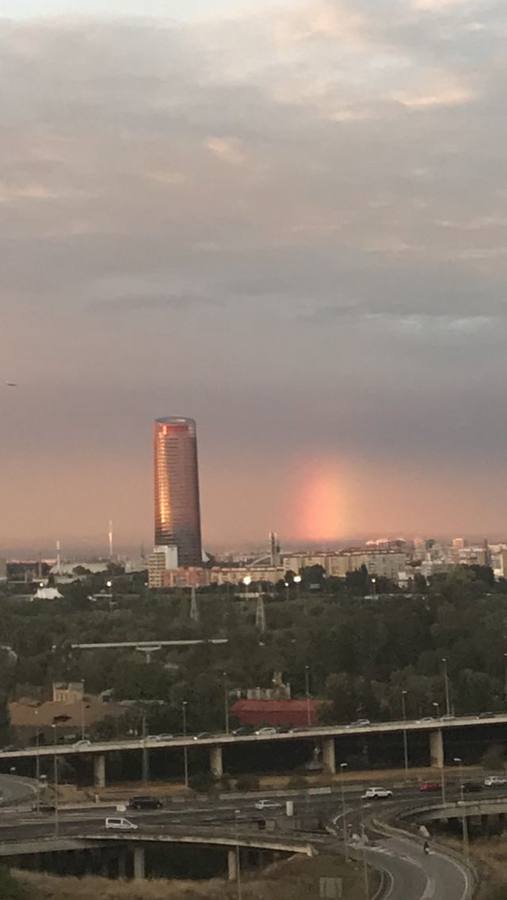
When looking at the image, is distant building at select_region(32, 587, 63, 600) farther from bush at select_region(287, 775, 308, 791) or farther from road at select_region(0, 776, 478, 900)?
road at select_region(0, 776, 478, 900)

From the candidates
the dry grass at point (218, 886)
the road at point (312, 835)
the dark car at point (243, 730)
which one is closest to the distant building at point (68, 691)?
the dark car at point (243, 730)

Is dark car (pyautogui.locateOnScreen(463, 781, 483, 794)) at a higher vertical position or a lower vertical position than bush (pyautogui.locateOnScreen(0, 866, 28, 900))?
higher

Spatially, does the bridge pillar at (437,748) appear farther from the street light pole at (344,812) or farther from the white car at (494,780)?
the white car at (494,780)

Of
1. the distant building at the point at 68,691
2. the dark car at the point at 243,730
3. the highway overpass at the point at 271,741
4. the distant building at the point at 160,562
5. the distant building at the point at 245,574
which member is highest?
the distant building at the point at 160,562

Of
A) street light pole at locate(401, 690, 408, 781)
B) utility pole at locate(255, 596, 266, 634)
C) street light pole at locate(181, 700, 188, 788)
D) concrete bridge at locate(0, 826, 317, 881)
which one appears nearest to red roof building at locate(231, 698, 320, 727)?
street light pole at locate(181, 700, 188, 788)

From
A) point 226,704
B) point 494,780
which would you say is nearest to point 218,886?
point 494,780

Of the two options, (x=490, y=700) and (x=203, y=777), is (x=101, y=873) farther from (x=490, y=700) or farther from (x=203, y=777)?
(x=490, y=700)
